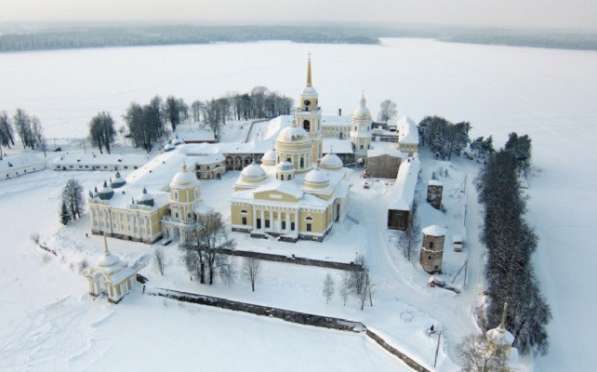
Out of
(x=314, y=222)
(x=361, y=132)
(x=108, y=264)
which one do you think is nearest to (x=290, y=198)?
(x=314, y=222)

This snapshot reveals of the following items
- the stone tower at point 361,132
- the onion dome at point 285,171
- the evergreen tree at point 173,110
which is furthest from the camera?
the evergreen tree at point 173,110

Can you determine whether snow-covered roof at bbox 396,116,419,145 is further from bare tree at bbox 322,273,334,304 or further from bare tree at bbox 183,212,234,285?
bare tree at bbox 183,212,234,285

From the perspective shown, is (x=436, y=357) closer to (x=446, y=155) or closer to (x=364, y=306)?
(x=364, y=306)

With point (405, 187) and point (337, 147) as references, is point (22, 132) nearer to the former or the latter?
point (337, 147)

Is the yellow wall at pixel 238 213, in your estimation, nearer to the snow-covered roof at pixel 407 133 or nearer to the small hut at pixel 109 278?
the small hut at pixel 109 278

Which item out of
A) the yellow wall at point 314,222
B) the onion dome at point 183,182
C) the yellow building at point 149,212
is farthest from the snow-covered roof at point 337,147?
the onion dome at point 183,182

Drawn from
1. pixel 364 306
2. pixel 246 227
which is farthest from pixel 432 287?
pixel 246 227

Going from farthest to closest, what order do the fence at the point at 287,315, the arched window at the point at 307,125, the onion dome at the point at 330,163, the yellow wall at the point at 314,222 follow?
the arched window at the point at 307,125 → the onion dome at the point at 330,163 → the yellow wall at the point at 314,222 → the fence at the point at 287,315

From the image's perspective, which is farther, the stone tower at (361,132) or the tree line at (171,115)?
the tree line at (171,115)
